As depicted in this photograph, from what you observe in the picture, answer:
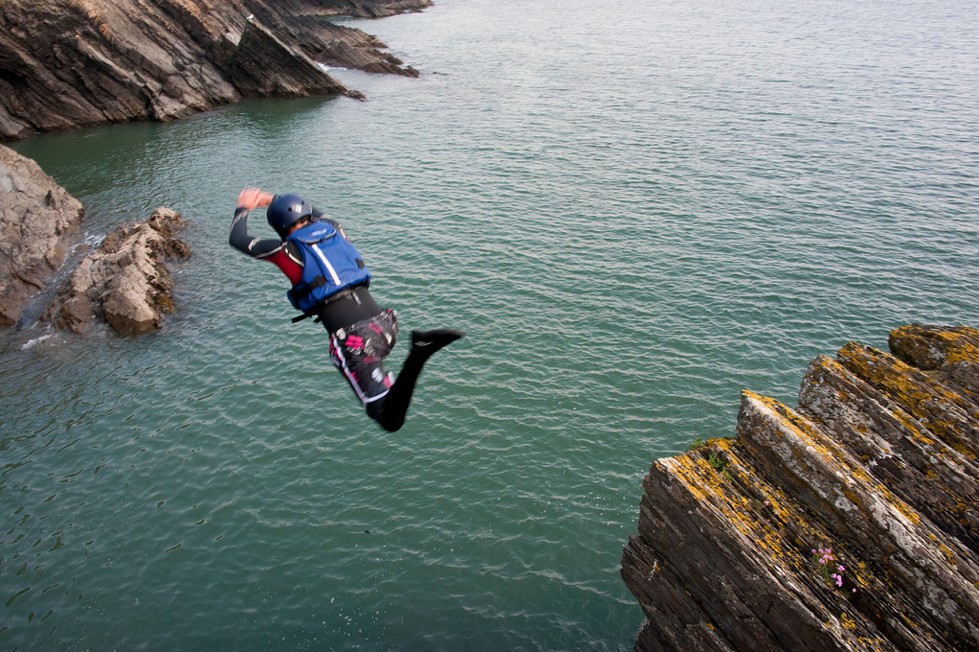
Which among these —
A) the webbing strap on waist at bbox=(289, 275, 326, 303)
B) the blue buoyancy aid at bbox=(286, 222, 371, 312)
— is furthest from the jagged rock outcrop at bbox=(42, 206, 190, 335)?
the blue buoyancy aid at bbox=(286, 222, 371, 312)

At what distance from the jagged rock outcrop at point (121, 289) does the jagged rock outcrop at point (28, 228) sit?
6.43 ft

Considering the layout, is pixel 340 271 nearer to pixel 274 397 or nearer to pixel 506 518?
pixel 506 518

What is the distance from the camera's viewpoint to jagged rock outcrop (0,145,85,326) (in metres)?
25.7

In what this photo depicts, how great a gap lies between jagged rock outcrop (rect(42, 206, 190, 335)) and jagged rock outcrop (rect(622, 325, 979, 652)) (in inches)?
820

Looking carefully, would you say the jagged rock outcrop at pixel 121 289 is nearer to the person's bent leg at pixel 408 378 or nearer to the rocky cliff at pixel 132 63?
the person's bent leg at pixel 408 378

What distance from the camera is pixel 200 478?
17.1m

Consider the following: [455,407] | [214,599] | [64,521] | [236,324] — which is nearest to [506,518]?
[455,407]

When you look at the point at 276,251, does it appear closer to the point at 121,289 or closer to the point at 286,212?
the point at 286,212

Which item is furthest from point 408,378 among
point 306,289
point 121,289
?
point 121,289

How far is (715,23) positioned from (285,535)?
97.1 metres

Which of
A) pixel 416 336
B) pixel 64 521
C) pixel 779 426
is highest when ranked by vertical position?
pixel 416 336

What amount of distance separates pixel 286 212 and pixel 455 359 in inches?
535

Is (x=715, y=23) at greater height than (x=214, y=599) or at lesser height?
greater

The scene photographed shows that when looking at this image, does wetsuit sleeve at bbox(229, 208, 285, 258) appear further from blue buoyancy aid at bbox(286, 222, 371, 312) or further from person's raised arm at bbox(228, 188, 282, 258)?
blue buoyancy aid at bbox(286, 222, 371, 312)
